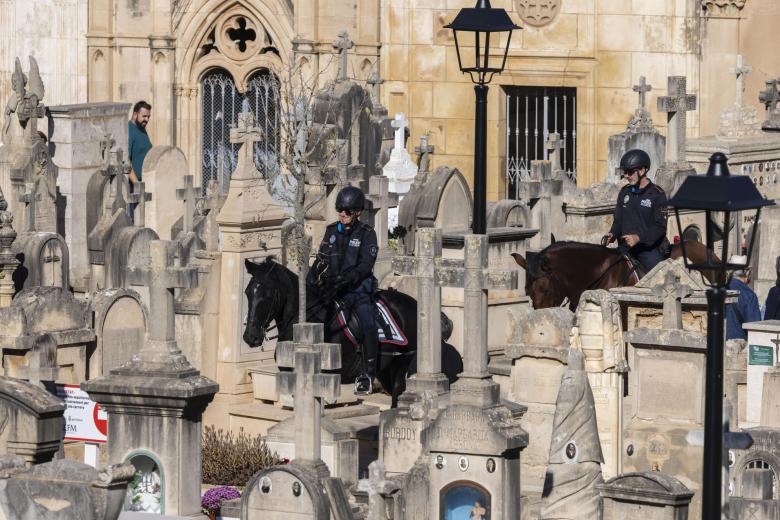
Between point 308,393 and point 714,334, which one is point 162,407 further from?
point 714,334

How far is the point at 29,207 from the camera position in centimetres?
2528

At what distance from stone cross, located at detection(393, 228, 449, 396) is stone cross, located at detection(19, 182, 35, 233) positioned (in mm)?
7177

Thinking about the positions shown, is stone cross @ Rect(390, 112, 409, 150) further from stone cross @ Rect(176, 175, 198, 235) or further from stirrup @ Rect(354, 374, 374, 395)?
stirrup @ Rect(354, 374, 374, 395)

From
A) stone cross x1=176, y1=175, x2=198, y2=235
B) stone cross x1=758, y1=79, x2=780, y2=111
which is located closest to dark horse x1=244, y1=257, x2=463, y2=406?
stone cross x1=176, y1=175, x2=198, y2=235

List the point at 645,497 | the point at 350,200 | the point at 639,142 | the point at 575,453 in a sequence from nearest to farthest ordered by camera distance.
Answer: the point at 645,497
the point at 575,453
the point at 350,200
the point at 639,142

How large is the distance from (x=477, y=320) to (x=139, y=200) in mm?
11491

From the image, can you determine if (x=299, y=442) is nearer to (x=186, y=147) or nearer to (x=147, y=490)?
(x=147, y=490)

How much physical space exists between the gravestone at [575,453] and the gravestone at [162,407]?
2502 millimetres

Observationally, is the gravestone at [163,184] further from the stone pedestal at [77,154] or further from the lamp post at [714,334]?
the lamp post at [714,334]

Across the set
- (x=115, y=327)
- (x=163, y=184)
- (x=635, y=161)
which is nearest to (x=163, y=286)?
(x=115, y=327)

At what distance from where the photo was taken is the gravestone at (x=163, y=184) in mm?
29031

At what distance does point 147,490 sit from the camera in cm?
1706

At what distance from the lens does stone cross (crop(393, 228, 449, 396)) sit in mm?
18328

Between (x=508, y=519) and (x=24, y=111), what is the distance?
506 inches
